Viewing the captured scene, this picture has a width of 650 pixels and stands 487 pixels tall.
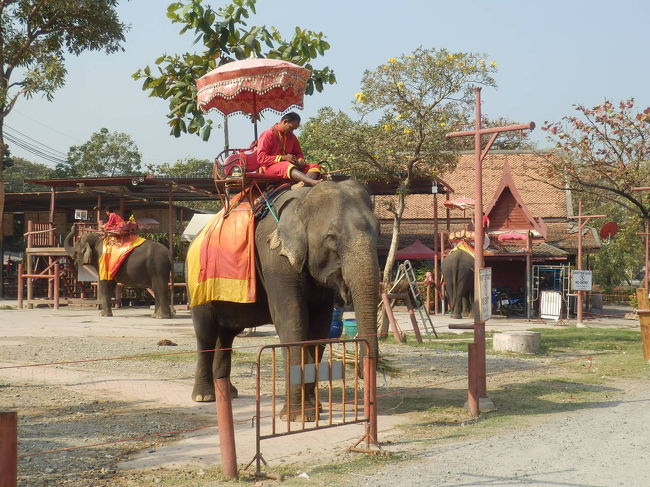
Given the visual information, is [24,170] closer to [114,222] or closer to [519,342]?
[114,222]

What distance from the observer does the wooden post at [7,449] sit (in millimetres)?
5262

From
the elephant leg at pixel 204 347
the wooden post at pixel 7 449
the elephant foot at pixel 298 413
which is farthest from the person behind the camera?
the elephant leg at pixel 204 347

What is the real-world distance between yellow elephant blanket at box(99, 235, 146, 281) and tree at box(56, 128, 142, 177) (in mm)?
32063

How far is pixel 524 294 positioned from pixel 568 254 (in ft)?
7.02

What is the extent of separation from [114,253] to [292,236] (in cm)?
1602

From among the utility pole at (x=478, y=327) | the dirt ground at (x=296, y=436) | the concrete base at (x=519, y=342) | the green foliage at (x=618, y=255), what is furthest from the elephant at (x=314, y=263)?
the green foliage at (x=618, y=255)

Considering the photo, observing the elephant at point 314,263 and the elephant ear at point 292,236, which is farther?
the elephant ear at point 292,236

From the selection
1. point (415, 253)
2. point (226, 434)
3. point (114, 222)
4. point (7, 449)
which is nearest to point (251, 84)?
point (226, 434)

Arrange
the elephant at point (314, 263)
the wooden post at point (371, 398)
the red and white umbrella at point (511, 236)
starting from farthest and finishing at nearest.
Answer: the red and white umbrella at point (511, 236), the elephant at point (314, 263), the wooden post at point (371, 398)

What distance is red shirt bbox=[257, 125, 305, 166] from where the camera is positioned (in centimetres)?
1005

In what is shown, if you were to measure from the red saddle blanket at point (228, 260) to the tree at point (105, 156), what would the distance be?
46.7m

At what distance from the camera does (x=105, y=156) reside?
56.4 m

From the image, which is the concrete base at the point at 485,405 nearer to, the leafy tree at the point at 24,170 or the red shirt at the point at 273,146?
the red shirt at the point at 273,146

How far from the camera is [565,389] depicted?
11.6 m
